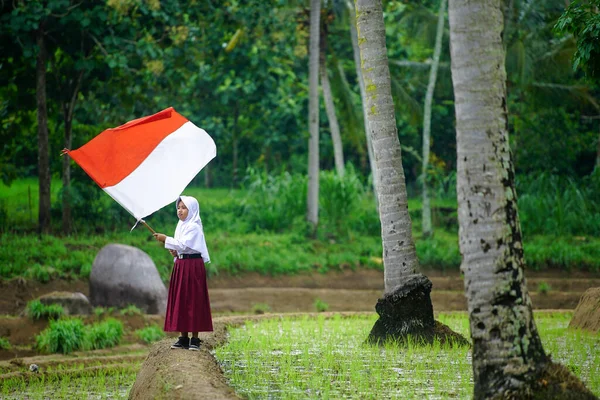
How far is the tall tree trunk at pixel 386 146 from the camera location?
34.0 ft

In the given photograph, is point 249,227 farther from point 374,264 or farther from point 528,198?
point 528,198

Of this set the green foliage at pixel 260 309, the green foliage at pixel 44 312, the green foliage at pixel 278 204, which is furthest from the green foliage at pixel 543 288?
the green foliage at pixel 44 312

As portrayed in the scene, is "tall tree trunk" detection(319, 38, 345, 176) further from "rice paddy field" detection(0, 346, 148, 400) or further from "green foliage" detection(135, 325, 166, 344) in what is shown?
"rice paddy field" detection(0, 346, 148, 400)

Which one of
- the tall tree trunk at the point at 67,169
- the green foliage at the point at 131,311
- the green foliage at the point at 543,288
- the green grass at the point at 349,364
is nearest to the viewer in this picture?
the green grass at the point at 349,364

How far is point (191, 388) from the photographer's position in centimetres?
666

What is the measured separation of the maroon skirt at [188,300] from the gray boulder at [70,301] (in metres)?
7.32

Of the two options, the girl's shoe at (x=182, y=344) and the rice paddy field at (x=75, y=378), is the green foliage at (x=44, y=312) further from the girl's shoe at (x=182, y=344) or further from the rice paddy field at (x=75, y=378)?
the girl's shoe at (x=182, y=344)

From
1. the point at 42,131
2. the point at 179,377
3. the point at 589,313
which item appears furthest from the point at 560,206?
the point at 179,377

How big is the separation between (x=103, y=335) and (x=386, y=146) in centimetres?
593

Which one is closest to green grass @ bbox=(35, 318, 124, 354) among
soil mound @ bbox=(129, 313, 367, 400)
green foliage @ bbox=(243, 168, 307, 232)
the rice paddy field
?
the rice paddy field

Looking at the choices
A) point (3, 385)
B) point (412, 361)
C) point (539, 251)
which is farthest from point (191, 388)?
point (539, 251)

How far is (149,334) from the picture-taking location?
14.5 m

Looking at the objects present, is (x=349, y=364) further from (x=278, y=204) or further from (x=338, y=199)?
(x=278, y=204)

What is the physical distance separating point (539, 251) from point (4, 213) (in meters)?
12.8
